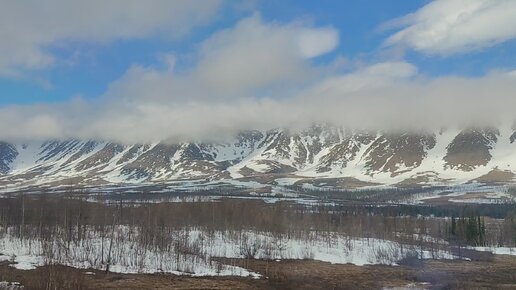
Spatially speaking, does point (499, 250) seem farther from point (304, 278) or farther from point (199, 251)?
point (304, 278)

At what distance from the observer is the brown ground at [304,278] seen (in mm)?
62531

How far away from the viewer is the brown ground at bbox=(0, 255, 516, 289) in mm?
62531

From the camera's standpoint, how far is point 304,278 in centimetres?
7662

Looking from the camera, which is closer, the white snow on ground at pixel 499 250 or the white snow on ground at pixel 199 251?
the white snow on ground at pixel 199 251

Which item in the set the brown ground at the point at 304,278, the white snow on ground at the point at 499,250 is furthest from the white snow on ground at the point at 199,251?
the white snow on ground at the point at 499,250

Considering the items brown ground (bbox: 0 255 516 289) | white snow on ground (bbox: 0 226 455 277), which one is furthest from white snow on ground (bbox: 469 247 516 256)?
brown ground (bbox: 0 255 516 289)

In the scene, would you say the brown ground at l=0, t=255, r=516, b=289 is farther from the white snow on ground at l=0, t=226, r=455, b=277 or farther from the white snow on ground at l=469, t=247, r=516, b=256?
the white snow on ground at l=469, t=247, r=516, b=256

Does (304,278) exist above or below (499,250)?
above

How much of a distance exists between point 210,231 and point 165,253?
120 feet

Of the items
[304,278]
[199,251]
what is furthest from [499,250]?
[304,278]

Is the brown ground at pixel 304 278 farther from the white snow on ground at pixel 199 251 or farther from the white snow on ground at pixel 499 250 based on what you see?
the white snow on ground at pixel 499 250

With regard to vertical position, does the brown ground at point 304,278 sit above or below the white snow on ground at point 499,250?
above

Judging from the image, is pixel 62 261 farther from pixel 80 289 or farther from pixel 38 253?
pixel 80 289

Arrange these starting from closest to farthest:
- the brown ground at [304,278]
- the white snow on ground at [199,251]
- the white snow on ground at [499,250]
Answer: the brown ground at [304,278], the white snow on ground at [199,251], the white snow on ground at [499,250]
